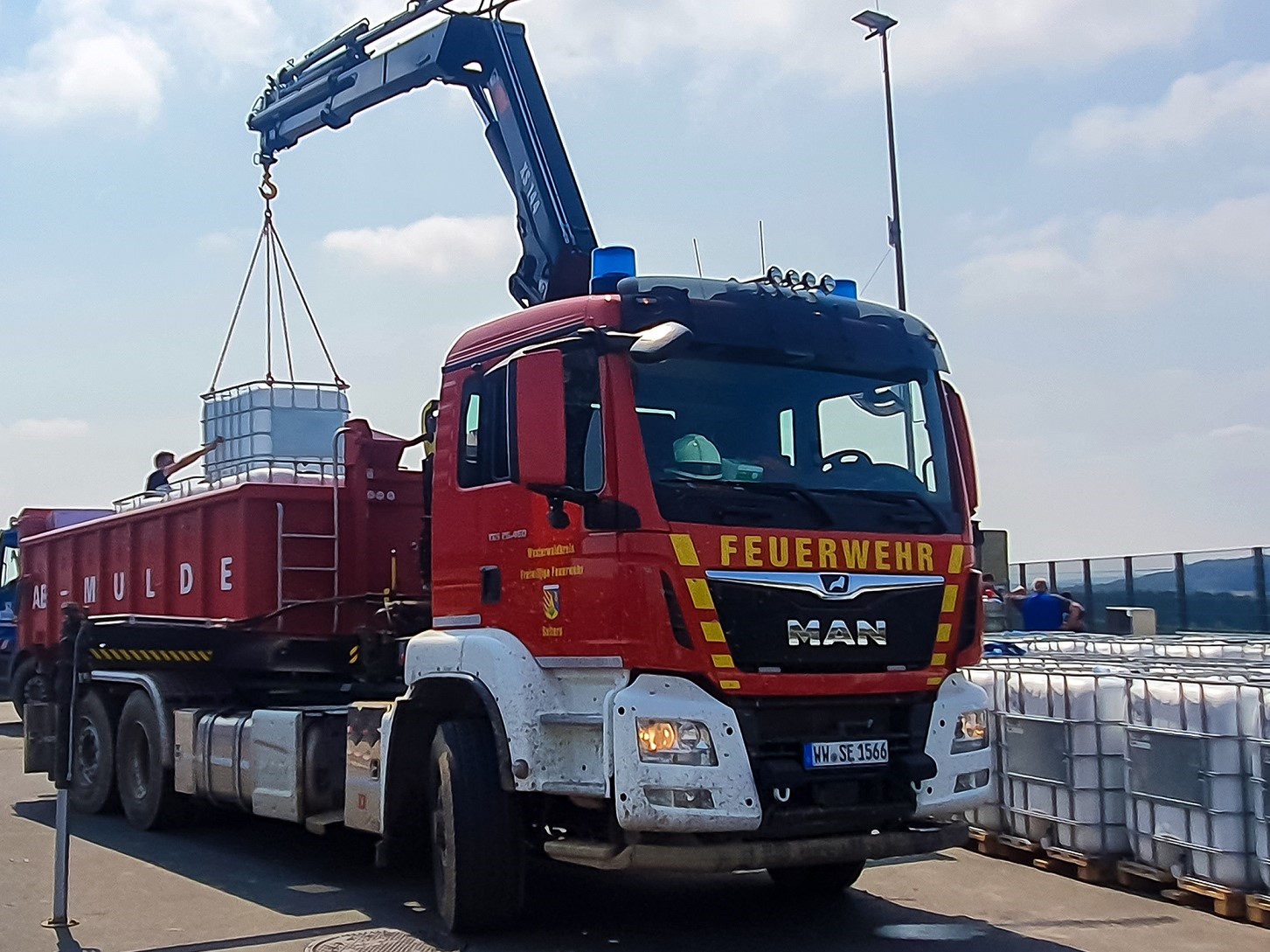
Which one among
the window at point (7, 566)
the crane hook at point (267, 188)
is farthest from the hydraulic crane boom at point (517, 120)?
the window at point (7, 566)

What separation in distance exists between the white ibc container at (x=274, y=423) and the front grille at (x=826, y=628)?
586 cm

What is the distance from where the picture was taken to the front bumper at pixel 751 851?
21.0 ft

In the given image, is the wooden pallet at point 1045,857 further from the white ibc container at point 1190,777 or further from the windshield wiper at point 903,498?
the windshield wiper at point 903,498

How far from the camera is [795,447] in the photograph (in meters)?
7.13

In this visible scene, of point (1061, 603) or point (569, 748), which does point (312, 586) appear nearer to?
point (569, 748)

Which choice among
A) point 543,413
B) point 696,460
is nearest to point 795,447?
point 696,460

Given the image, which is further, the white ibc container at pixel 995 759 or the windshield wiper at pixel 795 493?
the white ibc container at pixel 995 759

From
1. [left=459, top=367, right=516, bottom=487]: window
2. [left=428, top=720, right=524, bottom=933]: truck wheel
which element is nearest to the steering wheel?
[left=459, top=367, right=516, bottom=487]: window

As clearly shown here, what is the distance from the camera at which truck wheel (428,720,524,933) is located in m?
7.12

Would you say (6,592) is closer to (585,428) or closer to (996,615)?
(996,615)

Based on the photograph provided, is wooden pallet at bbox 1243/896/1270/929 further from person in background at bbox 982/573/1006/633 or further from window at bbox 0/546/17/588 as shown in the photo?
window at bbox 0/546/17/588

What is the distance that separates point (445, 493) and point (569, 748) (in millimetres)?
1746

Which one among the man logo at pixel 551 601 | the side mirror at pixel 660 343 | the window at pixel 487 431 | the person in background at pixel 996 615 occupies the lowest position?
the person in background at pixel 996 615

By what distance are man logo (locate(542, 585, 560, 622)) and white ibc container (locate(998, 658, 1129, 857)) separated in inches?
146
